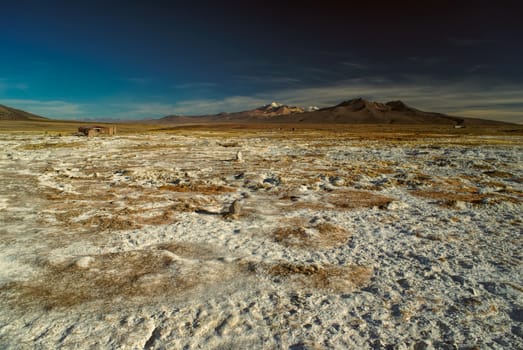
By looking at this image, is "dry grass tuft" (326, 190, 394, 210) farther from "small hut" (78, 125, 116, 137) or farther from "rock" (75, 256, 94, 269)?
"small hut" (78, 125, 116, 137)

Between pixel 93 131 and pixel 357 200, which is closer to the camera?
pixel 357 200

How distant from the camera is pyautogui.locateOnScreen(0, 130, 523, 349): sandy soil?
3.99 m

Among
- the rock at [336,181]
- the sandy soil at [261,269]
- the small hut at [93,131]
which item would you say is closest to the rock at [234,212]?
the sandy soil at [261,269]

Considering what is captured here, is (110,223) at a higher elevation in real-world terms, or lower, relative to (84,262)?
higher

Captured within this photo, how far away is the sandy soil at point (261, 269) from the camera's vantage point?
3990 mm

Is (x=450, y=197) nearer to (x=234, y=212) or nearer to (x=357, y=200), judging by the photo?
(x=357, y=200)

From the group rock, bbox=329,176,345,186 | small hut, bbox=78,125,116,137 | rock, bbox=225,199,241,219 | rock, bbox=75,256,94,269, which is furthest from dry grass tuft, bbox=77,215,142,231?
small hut, bbox=78,125,116,137

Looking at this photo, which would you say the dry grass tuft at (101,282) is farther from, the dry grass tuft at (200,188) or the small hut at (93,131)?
the small hut at (93,131)

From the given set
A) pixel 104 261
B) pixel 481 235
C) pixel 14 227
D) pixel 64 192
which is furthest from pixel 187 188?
pixel 481 235

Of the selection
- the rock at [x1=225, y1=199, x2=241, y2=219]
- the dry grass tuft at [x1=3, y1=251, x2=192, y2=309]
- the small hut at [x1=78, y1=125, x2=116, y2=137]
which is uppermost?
the small hut at [x1=78, y1=125, x2=116, y2=137]

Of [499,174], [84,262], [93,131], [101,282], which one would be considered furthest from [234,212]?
[93,131]

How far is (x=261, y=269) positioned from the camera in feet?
18.6

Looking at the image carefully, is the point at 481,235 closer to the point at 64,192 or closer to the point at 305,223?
the point at 305,223

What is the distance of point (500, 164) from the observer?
18.9m
